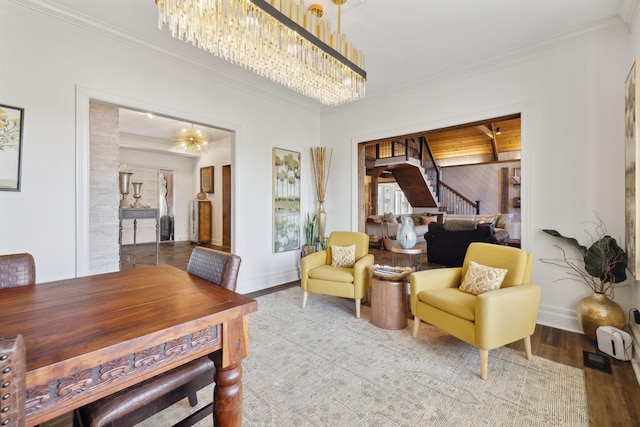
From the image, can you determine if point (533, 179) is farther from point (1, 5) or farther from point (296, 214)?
point (1, 5)

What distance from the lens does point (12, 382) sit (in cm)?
58

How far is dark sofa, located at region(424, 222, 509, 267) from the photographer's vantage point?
477 cm

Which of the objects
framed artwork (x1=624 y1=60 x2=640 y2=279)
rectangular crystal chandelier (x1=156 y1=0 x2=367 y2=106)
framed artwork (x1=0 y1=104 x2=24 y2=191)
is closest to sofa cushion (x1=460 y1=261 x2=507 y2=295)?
framed artwork (x1=624 y1=60 x2=640 y2=279)

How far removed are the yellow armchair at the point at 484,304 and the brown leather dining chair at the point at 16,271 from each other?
102 inches

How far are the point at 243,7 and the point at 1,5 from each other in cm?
214

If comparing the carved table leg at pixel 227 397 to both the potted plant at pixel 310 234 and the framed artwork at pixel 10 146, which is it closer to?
the framed artwork at pixel 10 146

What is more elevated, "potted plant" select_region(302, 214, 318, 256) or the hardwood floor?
"potted plant" select_region(302, 214, 318, 256)

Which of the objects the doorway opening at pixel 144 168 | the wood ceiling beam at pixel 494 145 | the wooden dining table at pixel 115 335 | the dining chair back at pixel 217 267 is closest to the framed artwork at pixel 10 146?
the doorway opening at pixel 144 168

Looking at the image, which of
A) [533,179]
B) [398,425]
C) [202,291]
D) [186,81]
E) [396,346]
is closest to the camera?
[202,291]

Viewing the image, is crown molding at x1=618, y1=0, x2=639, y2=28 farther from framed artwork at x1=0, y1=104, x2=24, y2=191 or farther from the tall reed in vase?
framed artwork at x1=0, y1=104, x2=24, y2=191

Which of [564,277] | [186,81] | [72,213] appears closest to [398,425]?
[564,277]

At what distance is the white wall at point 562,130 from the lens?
99.4 inches

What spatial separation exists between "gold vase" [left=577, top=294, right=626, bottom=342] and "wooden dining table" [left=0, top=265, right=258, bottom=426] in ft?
9.32

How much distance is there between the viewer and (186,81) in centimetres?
324
